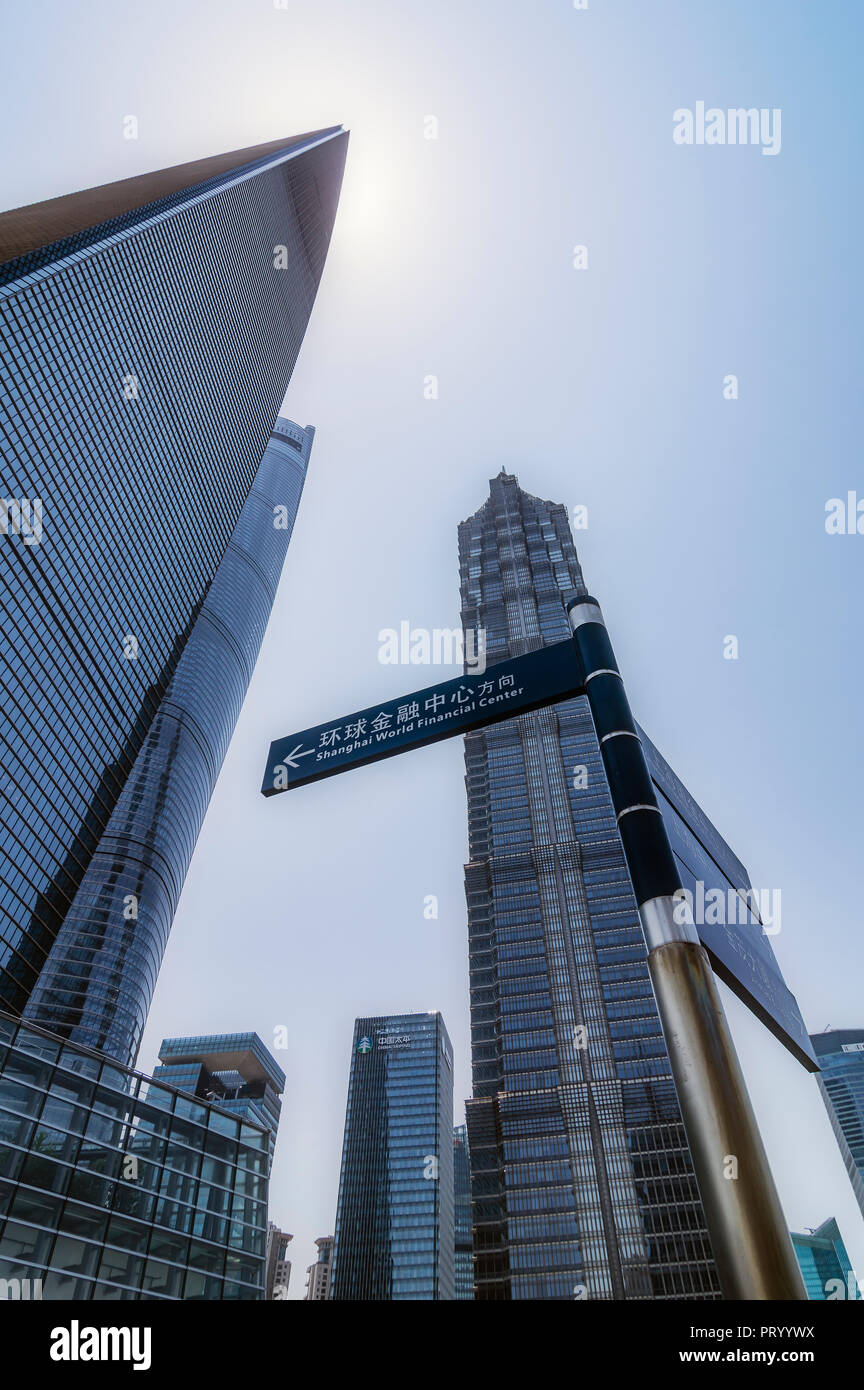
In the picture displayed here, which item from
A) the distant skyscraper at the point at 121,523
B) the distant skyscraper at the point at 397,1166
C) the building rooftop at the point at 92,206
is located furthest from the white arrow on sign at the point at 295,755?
the distant skyscraper at the point at 397,1166

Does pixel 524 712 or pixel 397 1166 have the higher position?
pixel 397 1166

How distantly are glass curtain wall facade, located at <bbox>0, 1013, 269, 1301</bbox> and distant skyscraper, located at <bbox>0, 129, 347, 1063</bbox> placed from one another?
56.3 m

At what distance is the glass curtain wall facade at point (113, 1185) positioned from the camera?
79.4 feet

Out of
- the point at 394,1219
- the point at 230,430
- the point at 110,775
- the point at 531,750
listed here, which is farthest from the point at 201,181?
the point at 394,1219

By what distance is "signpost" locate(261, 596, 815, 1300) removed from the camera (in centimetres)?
421

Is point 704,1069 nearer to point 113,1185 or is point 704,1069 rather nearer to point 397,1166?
point 113,1185

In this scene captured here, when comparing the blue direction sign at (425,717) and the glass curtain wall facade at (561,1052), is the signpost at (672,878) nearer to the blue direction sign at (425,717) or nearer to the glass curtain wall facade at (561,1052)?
the blue direction sign at (425,717)

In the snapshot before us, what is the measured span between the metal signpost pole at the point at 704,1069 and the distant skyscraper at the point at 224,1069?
189 meters

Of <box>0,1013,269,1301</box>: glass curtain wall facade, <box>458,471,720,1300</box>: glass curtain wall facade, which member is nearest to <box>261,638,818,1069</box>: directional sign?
<box>0,1013,269,1301</box>: glass curtain wall facade

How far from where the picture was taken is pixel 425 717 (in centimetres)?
824

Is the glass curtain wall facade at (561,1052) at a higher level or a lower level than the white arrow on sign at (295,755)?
higher

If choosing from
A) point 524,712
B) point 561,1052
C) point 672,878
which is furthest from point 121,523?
point 672,878

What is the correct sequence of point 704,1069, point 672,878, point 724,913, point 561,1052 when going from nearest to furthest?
point 704,1069 → point 672,878 → point 724,913 → point 561,1052

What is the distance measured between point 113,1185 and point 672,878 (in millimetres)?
28962
